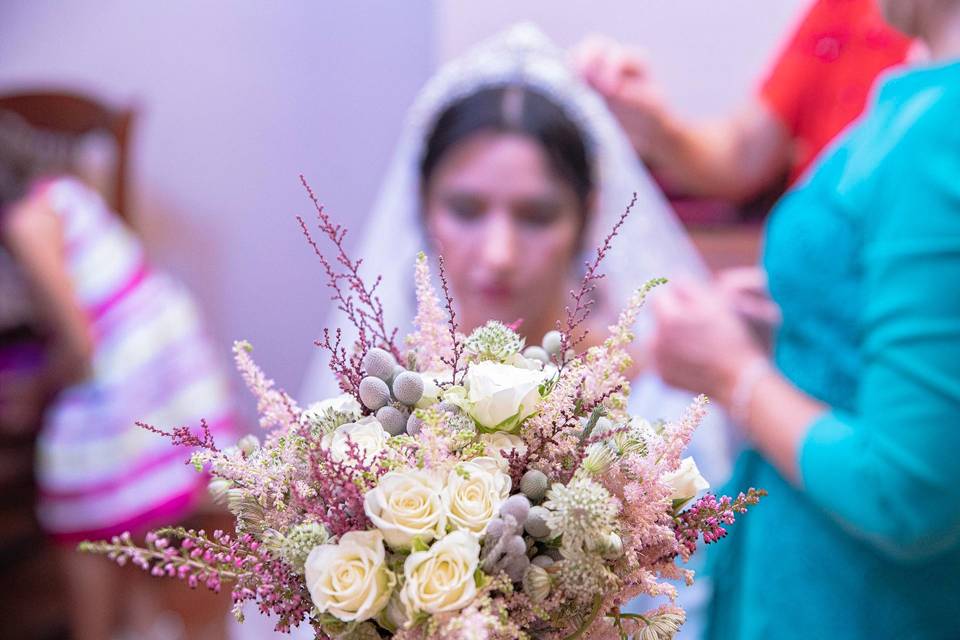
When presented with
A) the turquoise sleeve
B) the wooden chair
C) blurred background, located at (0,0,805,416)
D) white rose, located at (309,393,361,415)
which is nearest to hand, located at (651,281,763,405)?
the turquoise sleeve

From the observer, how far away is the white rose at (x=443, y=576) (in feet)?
1.41

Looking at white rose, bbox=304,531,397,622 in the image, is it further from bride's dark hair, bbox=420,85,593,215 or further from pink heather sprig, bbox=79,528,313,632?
bride's dark hair, bbox=420,85,593,215

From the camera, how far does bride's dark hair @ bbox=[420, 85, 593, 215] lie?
133 centimetres

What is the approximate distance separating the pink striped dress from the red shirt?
140 centimetres

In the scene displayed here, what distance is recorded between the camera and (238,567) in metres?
0.49

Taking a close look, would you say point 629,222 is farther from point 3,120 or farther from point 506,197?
point 3,120

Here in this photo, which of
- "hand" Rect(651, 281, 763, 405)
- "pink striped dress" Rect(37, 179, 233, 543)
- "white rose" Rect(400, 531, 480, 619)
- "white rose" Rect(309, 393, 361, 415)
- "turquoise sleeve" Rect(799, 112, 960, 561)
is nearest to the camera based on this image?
"white rose" Rect(400, 531, 480, 619)

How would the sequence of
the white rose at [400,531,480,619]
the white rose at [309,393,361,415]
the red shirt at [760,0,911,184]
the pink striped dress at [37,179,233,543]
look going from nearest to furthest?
the white rose at [400,531,480,619] → the white rose at [309,393,361,415] → the red shirt at [760,0,911,184] → the pink striped dress at [37,179,233,543]

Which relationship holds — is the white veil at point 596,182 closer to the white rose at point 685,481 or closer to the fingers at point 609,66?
the fingers at point 609,66

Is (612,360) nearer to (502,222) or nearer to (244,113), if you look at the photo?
(502,222)

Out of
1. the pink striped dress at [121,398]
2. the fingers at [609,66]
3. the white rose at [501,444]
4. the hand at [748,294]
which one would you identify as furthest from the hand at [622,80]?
the pink striped dress at [121,398]

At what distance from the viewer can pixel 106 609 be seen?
204 centimetres

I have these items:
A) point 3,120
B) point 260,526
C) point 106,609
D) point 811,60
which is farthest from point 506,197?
point 3,120

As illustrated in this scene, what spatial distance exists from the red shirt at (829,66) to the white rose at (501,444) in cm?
112
